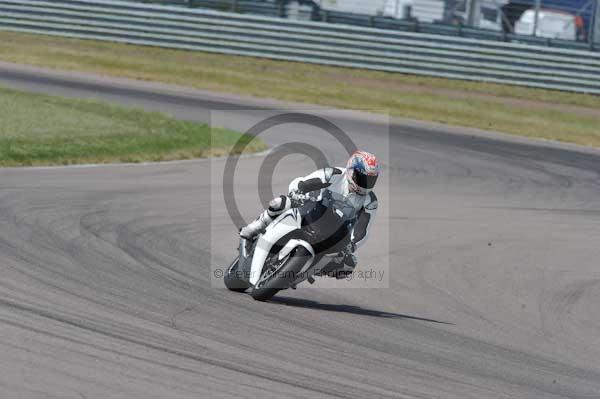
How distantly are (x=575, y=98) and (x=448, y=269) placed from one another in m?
19.0

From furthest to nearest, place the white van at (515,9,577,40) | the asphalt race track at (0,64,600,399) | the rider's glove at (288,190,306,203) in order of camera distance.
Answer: the white van at (515,9,577,40)
the rider's glove at (288,190,306,203)
the asphalt race track at (0,64,600,399)

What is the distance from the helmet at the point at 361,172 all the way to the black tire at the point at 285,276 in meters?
0.78

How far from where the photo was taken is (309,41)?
1257 inches

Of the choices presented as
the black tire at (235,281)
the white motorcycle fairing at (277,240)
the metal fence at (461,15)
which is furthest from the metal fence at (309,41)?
the white motorcycle fairing at (277,240)

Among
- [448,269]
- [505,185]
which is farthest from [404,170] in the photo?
[448,269]

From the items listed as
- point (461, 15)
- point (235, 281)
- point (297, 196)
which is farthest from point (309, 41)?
point (297, 196)

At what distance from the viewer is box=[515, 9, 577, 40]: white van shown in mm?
31359

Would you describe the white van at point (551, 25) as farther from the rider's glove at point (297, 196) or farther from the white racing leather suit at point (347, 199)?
the rider's glove at point (297, 196)

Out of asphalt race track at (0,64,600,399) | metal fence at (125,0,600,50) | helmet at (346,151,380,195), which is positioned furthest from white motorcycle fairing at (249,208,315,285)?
metal fence at (125,0,600,50)

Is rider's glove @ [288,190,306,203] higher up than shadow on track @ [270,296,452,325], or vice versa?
rider's glove @ [288,190,306,203]

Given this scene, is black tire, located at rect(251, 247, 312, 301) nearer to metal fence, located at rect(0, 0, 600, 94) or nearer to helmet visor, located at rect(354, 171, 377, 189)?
helmet visor, located at rect(354, 171, 377, 189)

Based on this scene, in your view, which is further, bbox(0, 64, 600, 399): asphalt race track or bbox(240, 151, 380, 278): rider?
bbox(240, 151, 380, 278): rider

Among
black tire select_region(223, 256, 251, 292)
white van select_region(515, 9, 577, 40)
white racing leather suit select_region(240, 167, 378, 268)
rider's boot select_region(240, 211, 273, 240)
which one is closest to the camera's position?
white racing leather suit select_region(240, 167, 378, 268)

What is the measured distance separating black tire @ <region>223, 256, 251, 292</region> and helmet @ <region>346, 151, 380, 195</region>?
1399mm
